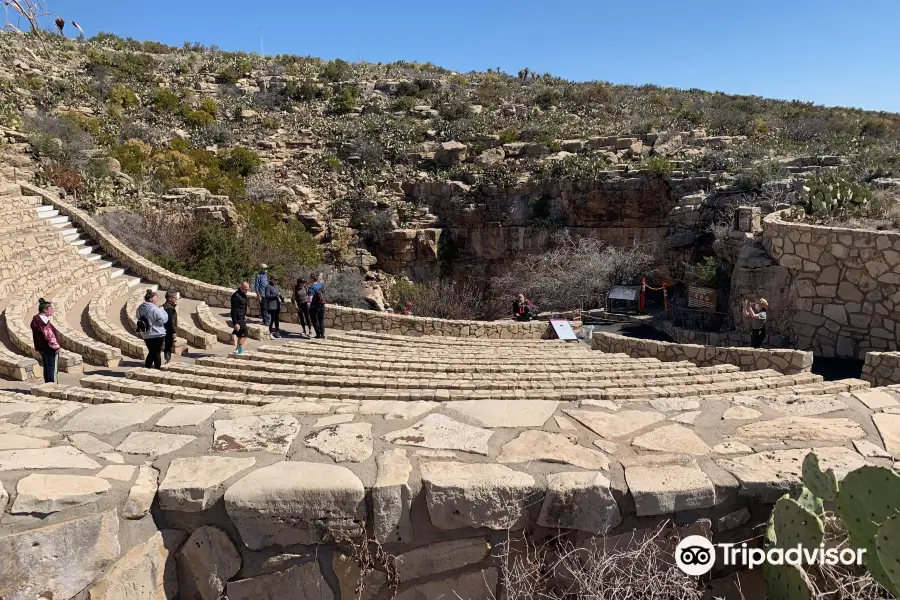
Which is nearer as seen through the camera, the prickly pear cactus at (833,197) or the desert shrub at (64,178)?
the prickly pear cactus at (833,197)

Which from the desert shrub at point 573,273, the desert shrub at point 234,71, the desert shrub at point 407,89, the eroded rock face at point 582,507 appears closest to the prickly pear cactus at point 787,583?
the eroded rock face at point 582,507

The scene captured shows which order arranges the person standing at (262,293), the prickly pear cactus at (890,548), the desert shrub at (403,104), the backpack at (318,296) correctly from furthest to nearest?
the desert shrub at (403,104) < the person standing at (262,293) < the backpack at (318,296) < the prickly pear cactus at (890,548)

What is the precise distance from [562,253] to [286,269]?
10.5 m

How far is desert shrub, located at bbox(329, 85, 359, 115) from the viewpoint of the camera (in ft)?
105

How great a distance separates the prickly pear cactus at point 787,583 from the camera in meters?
2.17

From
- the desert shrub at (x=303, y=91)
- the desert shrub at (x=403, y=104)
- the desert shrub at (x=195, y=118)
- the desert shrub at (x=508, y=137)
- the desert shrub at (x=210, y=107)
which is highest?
the desert shrub at (x=303, y=91)

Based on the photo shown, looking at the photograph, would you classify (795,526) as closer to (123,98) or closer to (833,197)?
(833,197)

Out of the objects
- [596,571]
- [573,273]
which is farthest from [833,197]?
[596,571]

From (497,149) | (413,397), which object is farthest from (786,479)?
(497,149)

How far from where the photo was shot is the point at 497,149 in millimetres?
26703

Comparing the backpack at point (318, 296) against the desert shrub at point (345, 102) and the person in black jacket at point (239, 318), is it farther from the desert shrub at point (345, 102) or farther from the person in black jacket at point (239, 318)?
the desert shrub at point (345, 102)

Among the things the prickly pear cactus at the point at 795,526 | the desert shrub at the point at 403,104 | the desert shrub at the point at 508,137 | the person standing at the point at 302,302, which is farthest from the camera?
the desert shrub at the point at 403,104

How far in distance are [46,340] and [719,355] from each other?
10025 mm

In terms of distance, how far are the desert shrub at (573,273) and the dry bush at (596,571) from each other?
59.5 ft
